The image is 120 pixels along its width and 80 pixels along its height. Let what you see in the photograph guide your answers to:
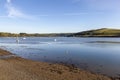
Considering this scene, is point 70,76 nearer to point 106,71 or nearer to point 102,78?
point 102,78

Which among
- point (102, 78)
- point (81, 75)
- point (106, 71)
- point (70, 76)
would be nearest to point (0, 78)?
point (70, 76)

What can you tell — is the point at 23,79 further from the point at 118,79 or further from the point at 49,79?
the point at 118,79

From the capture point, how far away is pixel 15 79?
1733 cm

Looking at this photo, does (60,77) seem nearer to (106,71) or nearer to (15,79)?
(15,79)

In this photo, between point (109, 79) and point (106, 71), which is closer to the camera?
point (109, 79)

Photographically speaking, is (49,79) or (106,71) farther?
(106,71)

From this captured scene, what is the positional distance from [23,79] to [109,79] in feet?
28.2

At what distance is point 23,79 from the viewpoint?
1730 centimetres

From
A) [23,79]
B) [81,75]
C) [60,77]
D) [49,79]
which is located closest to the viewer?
[23,79]

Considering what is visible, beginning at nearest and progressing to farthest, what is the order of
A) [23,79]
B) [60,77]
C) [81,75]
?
[23,79]
[60,77]
[81,75]

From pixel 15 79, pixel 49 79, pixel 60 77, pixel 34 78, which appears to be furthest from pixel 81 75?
pixel 15 79

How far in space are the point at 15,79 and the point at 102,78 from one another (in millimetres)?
8713

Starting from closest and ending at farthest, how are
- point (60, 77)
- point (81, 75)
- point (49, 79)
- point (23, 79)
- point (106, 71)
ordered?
point (23, 79), point (49, 79), point (60, 77), point (81, 75), point (106, 71)

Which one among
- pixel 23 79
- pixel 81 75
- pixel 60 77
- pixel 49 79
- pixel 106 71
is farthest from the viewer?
pixel 106 71
